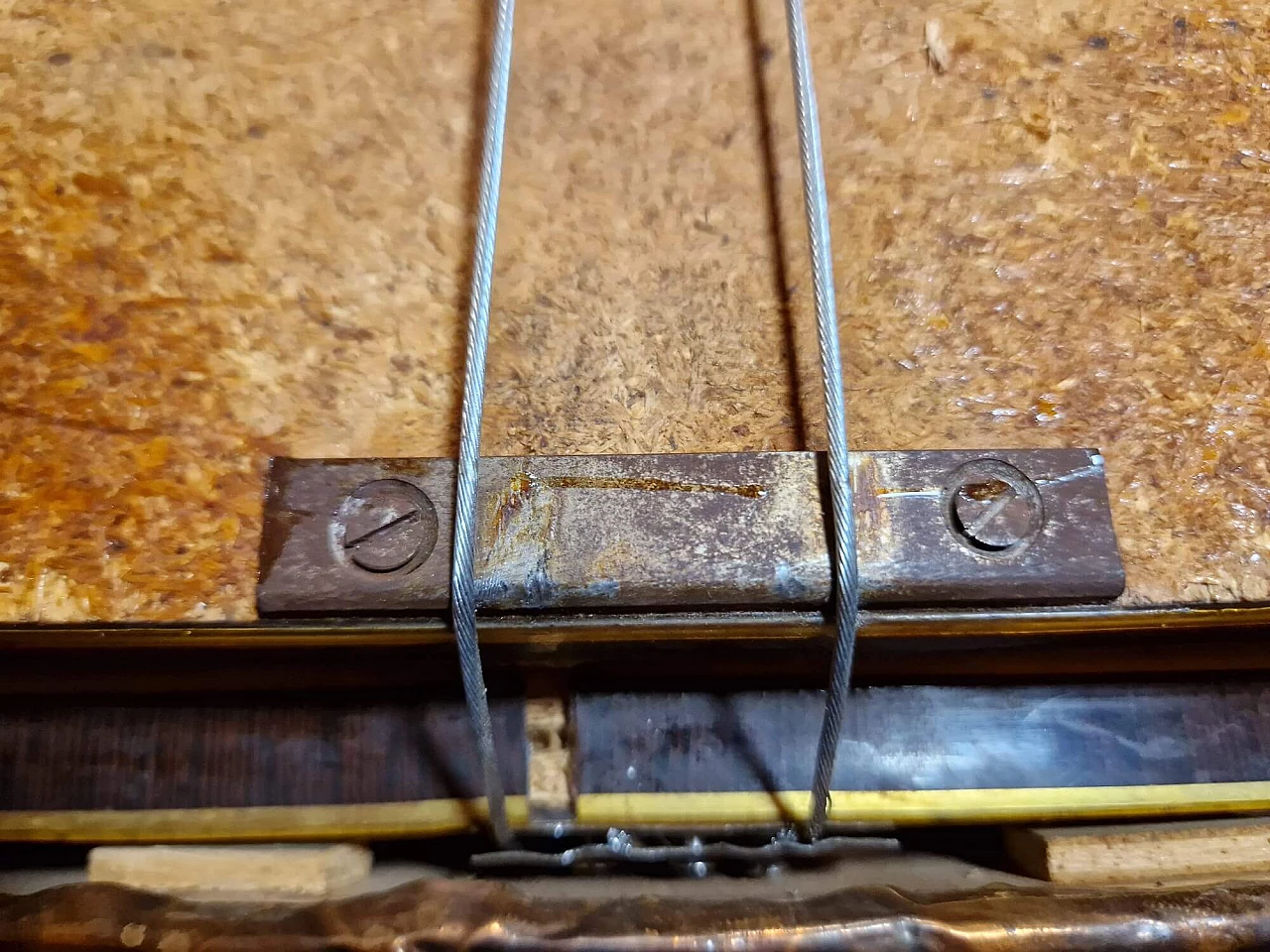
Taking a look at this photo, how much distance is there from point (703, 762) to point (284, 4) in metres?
0.71

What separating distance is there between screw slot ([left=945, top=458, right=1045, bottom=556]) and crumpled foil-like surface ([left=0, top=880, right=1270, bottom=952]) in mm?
245

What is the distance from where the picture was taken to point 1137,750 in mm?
668

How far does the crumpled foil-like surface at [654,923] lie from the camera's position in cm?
51

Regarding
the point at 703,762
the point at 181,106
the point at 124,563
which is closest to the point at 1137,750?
the point at 703,762

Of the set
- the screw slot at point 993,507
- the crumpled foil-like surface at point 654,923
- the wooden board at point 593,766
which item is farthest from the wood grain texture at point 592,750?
the screw slot at point 993,507

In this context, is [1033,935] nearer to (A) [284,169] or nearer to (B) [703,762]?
(B) [703,762]

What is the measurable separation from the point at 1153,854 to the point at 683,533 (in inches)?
18.3

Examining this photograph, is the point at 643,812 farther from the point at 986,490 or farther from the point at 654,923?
the point at 986,490

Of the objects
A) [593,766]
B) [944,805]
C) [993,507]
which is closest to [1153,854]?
[944,805]

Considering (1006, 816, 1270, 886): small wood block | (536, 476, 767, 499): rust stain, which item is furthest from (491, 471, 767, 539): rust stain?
(1006, 816, 1270, 886): small wood block

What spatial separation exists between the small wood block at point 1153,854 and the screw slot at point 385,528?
533mm

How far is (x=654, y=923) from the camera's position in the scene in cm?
53

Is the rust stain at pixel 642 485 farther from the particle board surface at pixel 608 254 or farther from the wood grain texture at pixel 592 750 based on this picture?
the wood grain texture at pixel 592 750

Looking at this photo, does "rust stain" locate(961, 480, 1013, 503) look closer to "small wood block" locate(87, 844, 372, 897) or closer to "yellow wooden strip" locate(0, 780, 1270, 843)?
"yellow wooden strip" locate(0, 780, 1270, 843)
